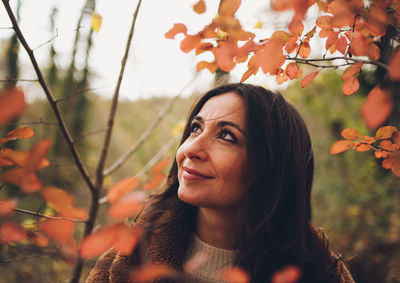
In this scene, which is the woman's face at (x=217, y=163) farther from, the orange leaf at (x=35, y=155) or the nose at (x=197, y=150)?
the orange leaf at (x=35, y=155)

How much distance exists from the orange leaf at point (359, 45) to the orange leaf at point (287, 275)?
1.05 meters

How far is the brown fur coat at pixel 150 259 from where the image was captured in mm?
1327

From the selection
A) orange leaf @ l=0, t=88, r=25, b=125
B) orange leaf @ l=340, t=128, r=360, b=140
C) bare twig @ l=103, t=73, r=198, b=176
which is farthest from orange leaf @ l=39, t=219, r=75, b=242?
orange leaf @ l=340, t=128, r=360, b=140

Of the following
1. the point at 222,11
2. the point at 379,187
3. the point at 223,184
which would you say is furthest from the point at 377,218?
the point at 222,11

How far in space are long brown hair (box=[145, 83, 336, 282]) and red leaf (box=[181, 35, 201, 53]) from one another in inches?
21.2

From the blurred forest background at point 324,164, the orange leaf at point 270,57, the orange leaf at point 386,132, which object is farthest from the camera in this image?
the blurred forest background at point 324,164

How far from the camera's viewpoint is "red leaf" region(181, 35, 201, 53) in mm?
945

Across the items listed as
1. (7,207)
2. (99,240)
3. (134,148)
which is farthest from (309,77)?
(134,148)

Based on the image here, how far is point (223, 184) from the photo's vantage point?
4.05 ft

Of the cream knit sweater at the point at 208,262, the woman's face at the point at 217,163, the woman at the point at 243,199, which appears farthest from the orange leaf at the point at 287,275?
the woman's face at the point at 217,163

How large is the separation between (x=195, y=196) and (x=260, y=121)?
0.55m

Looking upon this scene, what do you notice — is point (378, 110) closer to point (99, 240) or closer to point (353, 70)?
point (353, 70)

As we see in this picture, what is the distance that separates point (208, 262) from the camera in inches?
56.4

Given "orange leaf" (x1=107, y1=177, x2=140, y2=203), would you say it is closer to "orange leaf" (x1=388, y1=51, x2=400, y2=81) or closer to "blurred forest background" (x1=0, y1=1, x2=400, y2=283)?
"orange leaf" (x1=388, y1=51, x2=400, y2=81)
